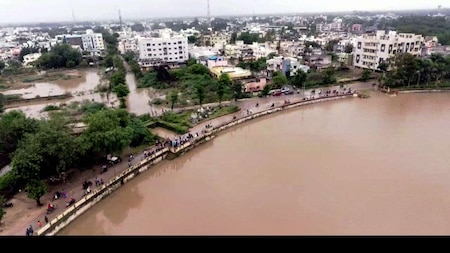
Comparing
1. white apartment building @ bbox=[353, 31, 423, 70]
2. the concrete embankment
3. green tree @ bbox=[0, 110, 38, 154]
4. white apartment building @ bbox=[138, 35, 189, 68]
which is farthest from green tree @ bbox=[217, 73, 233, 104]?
white apartment building @ bbox=[138, 35, 189, 68]

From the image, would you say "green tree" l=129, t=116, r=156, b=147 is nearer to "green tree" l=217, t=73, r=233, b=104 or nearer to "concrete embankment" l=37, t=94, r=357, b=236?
Answer: "concrete embankment" l=37, t=94, r=357, b=236

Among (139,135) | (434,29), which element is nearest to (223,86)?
(139,135)

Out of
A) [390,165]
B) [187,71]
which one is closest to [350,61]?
[187,71]

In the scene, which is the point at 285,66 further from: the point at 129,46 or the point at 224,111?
the point at 129,46

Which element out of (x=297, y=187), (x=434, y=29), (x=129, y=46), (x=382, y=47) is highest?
(x=434, y=29)

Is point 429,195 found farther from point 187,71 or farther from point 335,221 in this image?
point 187,71

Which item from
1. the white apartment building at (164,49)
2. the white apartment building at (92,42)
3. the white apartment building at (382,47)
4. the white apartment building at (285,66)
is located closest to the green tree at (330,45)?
the white apartment building at (382,47)
